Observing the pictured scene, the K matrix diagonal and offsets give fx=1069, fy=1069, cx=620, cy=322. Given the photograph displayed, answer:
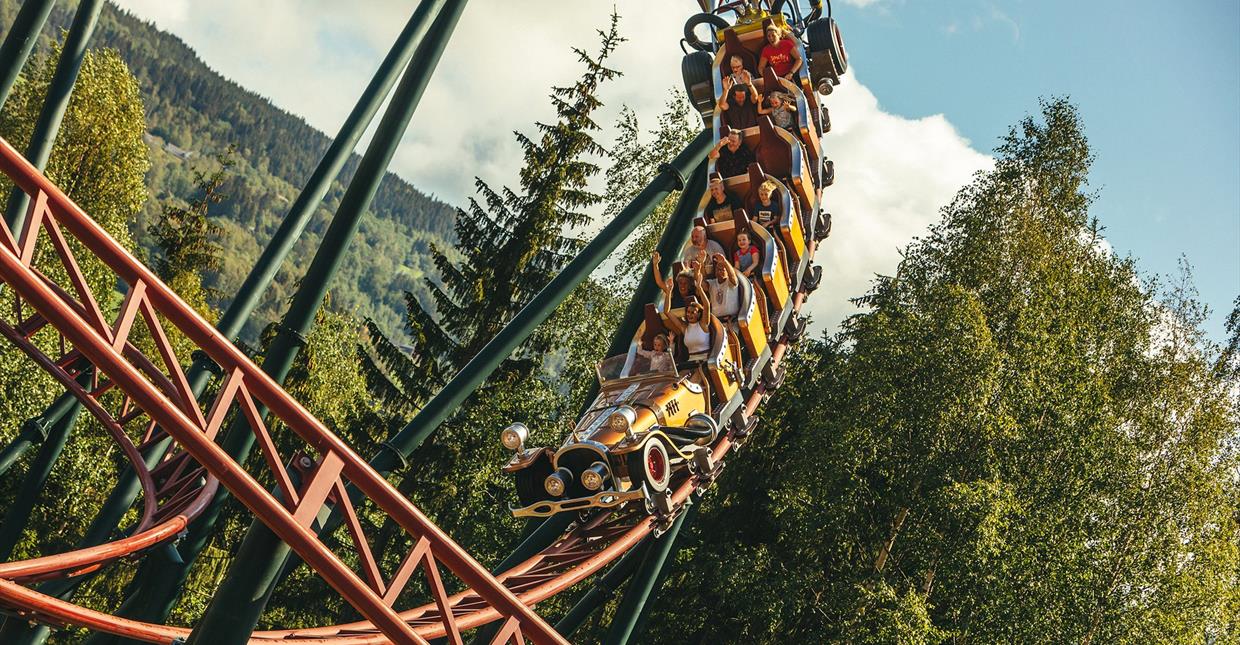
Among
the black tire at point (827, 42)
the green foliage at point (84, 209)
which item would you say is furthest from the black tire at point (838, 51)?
the green foliage at point (84, 209)

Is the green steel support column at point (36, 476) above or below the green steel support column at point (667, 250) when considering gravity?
below

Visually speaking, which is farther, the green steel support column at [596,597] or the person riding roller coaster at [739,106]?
the person riding roller coaster at [739,106]

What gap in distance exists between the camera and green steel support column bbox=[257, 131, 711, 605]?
6.18 m

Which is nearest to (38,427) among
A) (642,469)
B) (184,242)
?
(642,469)

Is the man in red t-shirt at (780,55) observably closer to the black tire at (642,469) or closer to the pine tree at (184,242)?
the black tire at (642,469)

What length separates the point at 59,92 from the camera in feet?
23.5

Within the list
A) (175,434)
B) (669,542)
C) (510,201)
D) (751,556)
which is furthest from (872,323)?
(175,434)

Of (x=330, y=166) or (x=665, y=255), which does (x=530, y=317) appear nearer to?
(x=330, y=166)

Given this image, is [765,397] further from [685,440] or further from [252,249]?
[252,249]

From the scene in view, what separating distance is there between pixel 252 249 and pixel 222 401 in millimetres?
130463

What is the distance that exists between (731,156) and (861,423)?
5.38 meters

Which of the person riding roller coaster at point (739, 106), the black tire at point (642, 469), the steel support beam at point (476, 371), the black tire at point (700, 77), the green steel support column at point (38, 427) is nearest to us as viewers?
the steel support beam at point (476, 371)

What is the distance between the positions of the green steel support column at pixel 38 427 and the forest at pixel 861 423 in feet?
1.95

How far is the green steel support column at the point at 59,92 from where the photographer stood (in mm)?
7141
